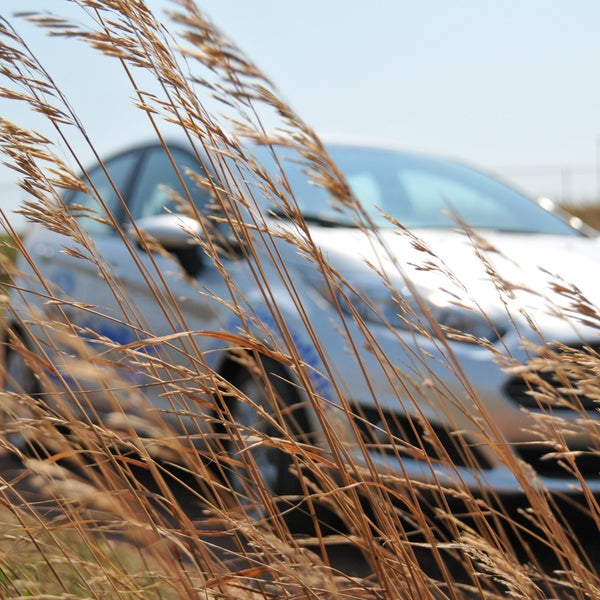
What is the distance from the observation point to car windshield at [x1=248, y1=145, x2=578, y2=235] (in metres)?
4.30

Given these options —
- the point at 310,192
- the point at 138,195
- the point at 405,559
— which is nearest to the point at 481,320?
the point at 310,192

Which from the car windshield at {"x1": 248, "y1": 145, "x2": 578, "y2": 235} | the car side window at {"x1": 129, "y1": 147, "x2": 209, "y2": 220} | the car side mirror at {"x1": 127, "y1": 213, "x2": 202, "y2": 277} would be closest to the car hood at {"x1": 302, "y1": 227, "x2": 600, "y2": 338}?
the car windshield at {"x1": 248, "y1": 145, "x2": 578, "y2": 235}

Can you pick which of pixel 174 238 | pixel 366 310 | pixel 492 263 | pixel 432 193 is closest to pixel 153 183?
pixel 174 238

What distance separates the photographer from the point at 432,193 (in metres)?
4.57

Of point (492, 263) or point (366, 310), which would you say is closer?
point (492, 263)

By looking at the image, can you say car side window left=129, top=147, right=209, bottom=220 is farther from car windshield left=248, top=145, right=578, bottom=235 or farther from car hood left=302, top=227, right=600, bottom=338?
car hood left=302, top=227, right=600, bottom=338

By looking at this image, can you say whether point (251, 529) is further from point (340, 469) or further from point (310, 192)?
point (310, 192)

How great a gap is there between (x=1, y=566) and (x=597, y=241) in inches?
Answer: 125

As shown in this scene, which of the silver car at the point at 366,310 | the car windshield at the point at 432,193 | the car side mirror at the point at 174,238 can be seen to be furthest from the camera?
the car windshield at the point at 432,193

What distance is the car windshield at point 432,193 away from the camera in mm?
4301

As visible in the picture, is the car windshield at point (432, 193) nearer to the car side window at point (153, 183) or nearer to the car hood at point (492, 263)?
the car hood at point (492, 263)

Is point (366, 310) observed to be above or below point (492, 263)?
below

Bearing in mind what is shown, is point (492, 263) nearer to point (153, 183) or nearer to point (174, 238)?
point (174, 238)

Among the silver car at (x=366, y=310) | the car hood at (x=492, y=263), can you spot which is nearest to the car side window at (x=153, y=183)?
the silver car at (x=366, y=310)
